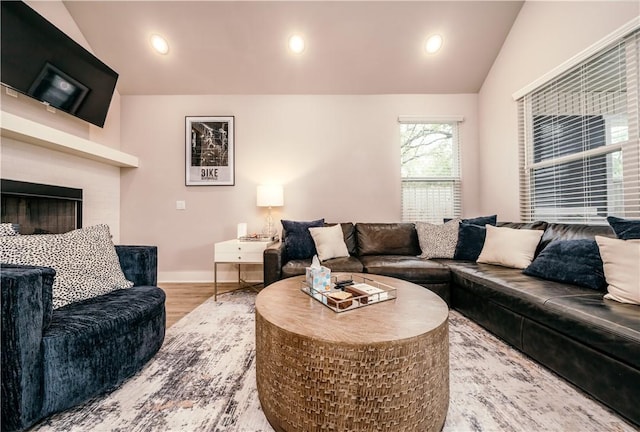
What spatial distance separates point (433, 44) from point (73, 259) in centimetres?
381

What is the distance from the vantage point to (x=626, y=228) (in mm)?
1601

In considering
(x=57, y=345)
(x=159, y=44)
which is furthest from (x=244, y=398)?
(x=159, y=44)

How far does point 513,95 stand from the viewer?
116 inches

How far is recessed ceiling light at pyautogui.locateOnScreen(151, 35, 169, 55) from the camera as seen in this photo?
2.98 meters

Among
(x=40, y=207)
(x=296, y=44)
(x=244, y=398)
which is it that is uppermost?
(x=296, y=44)

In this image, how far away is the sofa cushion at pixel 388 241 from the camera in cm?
309

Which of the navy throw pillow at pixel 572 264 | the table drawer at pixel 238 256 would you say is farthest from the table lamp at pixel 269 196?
the navy throw pillow at pixel 572 264

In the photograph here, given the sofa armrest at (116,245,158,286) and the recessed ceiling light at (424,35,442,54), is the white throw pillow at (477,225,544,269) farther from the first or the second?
the sofa armrest at (116,245,158,286)

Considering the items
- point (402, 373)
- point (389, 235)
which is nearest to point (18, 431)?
point (402, 373)

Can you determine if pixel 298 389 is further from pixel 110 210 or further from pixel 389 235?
pixel 110 210

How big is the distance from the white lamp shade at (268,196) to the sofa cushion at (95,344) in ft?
5.81

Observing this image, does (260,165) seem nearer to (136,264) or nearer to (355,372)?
(136,264)

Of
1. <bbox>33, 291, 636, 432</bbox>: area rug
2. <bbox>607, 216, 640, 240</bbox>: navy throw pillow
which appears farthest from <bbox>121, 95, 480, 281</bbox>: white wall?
<bbox>607, 216, 640, 240</bbox>: navy throw pillow

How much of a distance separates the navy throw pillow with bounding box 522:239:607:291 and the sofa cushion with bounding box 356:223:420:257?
1.21m
